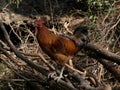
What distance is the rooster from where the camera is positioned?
3.55m

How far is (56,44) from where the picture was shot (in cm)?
361

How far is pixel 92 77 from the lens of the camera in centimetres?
335

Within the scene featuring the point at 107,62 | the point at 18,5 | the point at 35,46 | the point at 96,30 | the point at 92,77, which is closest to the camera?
the point at 92,77

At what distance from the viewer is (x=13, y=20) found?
6113 mm

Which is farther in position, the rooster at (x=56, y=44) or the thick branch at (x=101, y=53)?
the rooster at (x=56, y=44)

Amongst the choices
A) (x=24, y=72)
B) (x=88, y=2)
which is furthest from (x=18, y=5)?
(x=24, y=72)

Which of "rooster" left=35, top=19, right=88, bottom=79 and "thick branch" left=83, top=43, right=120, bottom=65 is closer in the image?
"thick branch" left=83, top=43, right=120, bottom=65

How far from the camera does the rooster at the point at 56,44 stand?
3.55m

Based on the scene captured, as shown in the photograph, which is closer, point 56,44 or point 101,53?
point 101,53

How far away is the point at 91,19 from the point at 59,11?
776 mm

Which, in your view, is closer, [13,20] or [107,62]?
[107,62]

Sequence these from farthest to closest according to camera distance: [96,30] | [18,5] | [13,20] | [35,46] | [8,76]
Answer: [18,5], [13,20], [96,30], [35,46], [8,76]

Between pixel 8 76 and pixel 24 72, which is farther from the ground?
pixel 24 72

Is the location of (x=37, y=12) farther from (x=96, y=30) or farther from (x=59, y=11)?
(x=96, y=30)
